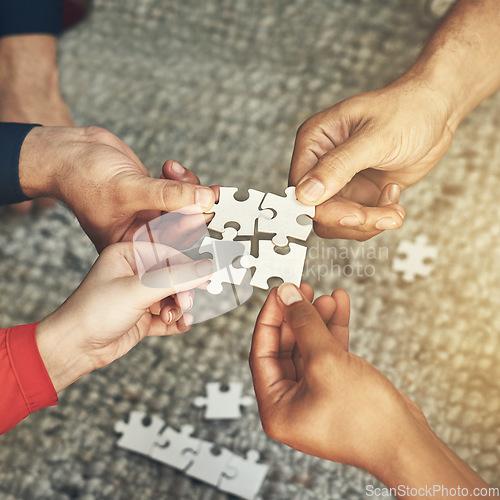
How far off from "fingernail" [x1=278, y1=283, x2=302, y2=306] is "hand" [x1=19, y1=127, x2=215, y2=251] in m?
0.20

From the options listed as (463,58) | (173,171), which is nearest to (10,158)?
(173,171)

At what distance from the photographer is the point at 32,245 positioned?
4.60 feet

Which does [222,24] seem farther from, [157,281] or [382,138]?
[157,281]

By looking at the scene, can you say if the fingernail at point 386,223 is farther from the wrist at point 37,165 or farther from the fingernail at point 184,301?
the wrist at point 37,165

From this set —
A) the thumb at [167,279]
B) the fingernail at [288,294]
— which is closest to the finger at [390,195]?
the fingernail at [288,294]

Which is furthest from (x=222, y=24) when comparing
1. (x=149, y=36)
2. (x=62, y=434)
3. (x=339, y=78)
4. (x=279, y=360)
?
(x=62, y=434)

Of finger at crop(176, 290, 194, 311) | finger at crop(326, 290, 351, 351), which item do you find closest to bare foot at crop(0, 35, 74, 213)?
finger at crop(176, 290, 194, 311)

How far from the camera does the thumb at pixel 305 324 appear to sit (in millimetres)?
761

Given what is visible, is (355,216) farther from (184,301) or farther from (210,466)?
(210,466)

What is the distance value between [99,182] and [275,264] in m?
0.39

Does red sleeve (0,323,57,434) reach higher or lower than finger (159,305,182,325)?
lower

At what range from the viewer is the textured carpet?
120 cm

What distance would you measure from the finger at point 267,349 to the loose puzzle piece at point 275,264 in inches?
1.2

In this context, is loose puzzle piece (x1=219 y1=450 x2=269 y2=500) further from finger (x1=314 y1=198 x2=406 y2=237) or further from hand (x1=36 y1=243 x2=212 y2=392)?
finger (x1=314 y1=198 x2=406 y2=237)
